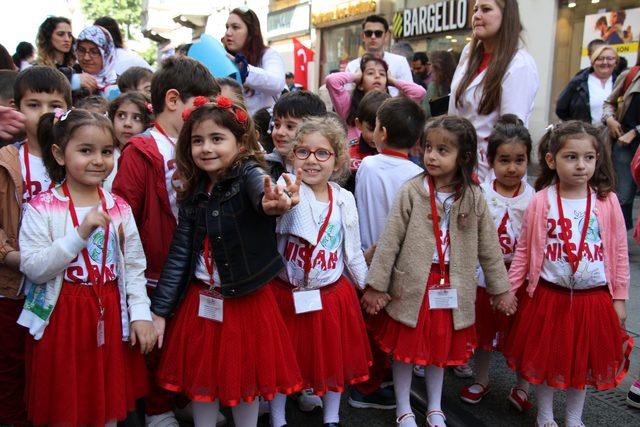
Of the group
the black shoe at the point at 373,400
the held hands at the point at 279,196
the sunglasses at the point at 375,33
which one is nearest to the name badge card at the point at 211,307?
the held hands at the point at 279,196

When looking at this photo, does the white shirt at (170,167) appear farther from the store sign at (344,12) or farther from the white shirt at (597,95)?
the store sign at (344,12)

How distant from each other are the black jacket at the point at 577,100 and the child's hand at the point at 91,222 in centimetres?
642

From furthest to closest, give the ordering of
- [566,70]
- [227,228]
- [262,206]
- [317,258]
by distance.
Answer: [566,70] → [317,258] → [227,228] → [262,206]

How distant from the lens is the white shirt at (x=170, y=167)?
2772 millimetres

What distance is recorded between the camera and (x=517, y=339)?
2.97 meters

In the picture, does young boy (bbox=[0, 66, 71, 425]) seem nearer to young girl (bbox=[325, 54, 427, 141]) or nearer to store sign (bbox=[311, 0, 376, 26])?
young girl (bbox=[325, 54, 427, 141])

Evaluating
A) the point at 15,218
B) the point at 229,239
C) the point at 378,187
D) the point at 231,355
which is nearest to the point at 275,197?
the point at 229,239

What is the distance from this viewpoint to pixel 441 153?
2881mm

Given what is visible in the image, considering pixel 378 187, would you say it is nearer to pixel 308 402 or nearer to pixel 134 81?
pixel 308 402

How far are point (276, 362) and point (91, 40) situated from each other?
11.5ft

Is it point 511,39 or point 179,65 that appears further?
point 511,39

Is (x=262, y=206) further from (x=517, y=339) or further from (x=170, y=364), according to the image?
(x=517, y=339)

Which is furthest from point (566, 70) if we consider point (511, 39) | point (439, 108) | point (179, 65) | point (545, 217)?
point (179, 65)

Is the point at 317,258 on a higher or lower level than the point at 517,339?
higher
